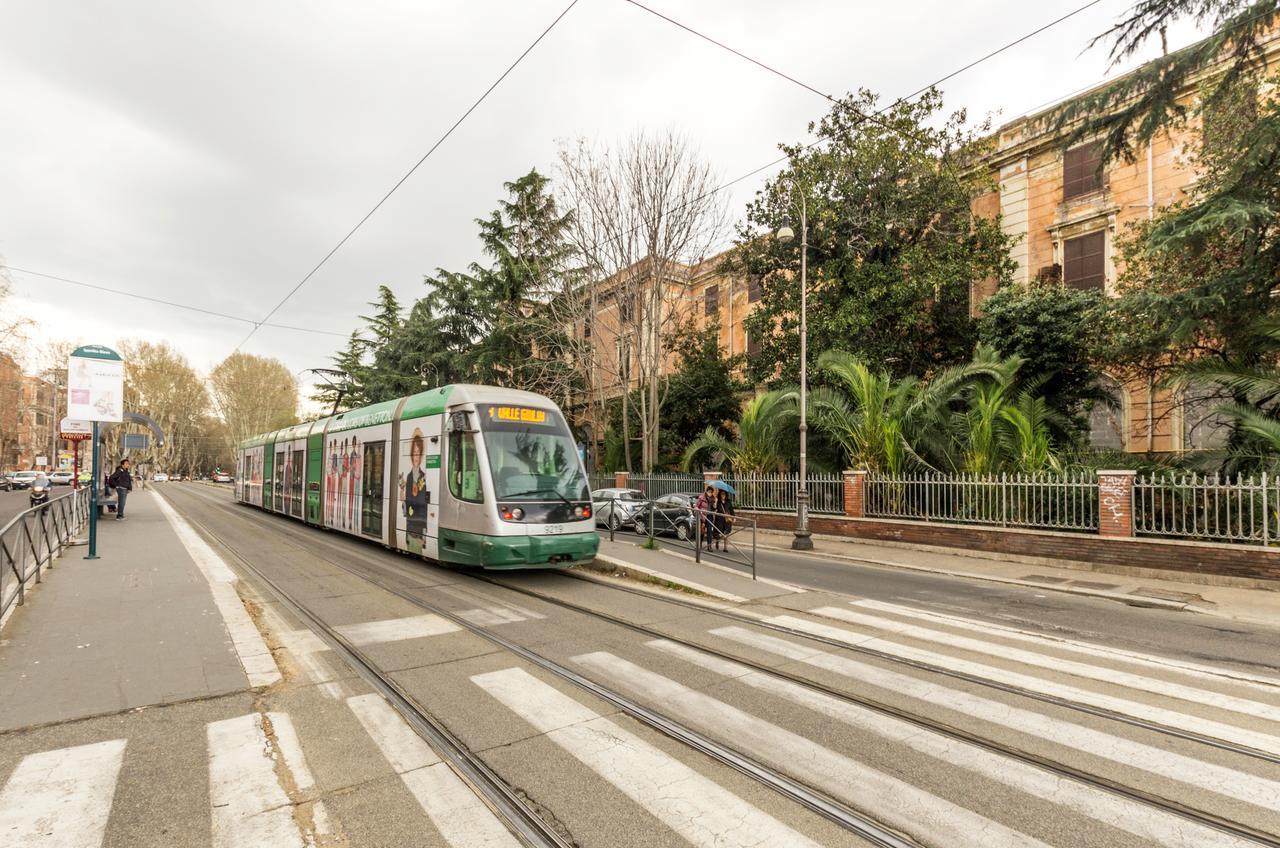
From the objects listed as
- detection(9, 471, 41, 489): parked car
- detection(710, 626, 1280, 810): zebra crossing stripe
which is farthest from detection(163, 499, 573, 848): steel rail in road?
detection(9, 471, 41, 489): parked car

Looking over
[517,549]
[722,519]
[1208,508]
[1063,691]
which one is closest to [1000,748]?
[1063,691]

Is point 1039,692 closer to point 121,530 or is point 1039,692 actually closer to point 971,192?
point 121,530

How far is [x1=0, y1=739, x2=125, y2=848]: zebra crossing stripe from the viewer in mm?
3125

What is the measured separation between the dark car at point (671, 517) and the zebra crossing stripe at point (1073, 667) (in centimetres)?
974

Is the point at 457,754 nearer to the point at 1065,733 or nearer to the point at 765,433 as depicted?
the point at 1065,733

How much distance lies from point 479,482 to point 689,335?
74.9ft

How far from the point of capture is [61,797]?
3488mm

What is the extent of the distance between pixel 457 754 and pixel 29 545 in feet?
27.8

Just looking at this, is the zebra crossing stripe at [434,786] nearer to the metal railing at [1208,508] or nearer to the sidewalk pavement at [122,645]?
the sidewalk pavement at [122,645]

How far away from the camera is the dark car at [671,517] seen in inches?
714

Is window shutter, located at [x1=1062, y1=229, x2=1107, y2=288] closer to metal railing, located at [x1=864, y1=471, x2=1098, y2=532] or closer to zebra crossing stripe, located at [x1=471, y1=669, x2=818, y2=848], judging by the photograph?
metal railing, located at [x1=864, y1=471, x2=1098, y2=532]

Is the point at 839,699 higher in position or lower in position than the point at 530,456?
lower

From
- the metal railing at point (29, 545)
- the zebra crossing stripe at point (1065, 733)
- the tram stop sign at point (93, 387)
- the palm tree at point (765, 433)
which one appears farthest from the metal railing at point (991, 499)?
the tram stop sign at point (93, 387)

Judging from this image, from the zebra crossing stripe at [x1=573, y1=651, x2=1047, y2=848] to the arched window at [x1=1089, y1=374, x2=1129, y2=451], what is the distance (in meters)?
22.1
